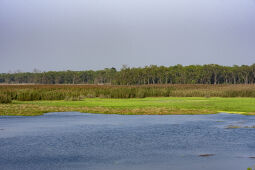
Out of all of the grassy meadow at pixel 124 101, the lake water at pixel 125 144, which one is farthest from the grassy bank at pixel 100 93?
the lake water at pixel 125 144

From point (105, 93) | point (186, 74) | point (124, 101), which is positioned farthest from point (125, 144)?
point (186, 74)

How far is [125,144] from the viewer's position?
15.1 meters

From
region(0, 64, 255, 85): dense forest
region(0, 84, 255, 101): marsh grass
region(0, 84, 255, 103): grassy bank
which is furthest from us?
region(0, 64, 255, 85): dense forest

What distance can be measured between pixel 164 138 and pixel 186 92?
102ft

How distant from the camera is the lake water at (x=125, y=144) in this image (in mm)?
11922

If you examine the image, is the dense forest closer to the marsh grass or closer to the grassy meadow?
the marsh grass

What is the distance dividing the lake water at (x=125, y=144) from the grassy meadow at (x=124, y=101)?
5448 mm

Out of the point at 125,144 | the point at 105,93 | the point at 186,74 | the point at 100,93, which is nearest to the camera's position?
the point at 125,144

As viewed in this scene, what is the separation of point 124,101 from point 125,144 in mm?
22475

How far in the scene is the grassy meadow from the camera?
28125mm

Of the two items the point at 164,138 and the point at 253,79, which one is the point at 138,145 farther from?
the point at 253,79

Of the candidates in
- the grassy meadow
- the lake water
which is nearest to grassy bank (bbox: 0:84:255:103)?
the grassy meadow

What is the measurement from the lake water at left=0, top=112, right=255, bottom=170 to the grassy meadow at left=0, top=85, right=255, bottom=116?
5448 mm

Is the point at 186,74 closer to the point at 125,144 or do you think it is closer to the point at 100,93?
the point at 100,93
